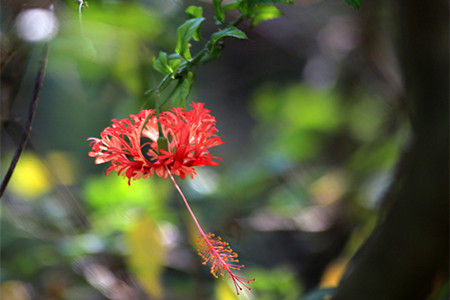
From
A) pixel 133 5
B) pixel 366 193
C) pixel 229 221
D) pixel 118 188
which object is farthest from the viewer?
pixel 366 193

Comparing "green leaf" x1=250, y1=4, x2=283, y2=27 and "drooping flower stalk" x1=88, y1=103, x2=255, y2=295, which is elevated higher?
"green leaf" x1=250, y1=4, x2=283, y2=27

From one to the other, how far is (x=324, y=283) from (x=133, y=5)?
916 mm

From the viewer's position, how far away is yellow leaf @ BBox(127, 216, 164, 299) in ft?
3.93

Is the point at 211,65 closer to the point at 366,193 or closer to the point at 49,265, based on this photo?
the point at 366,193

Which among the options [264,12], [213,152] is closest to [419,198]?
[264,12]

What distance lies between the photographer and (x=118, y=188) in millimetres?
1421

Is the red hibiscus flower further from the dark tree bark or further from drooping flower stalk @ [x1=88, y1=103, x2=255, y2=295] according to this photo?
the dark tree bark

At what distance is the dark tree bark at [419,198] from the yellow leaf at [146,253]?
1.44 ft

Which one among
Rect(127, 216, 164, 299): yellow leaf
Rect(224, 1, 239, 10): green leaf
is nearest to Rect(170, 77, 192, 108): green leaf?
Rect(224, 1, 239, 10): green leaf

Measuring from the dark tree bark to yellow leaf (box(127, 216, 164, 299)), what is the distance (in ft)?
1.44

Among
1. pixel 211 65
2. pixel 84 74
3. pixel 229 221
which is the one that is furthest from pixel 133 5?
pixel 211 65

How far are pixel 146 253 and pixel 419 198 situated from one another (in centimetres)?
63

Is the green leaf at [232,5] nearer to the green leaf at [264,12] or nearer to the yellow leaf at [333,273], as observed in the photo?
the green leaf at [264,12]

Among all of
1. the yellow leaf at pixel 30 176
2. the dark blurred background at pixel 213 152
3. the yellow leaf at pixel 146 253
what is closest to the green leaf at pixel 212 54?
the dark blurred background at pixel 213 152
